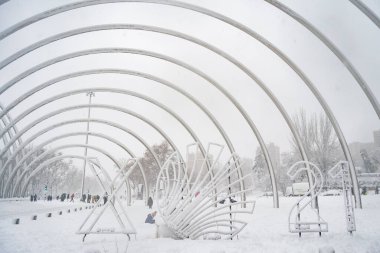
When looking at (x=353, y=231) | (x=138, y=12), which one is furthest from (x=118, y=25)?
(x=353, y=231)

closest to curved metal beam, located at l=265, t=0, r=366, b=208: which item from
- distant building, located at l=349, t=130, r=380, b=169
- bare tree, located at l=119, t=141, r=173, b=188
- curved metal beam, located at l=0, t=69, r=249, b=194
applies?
curved metal beam, located at l=0, t=69, r=249, b=194

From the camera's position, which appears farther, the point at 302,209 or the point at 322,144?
the point at 322,144

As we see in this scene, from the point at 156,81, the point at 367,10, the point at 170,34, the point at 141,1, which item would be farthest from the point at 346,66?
the point at 156,81

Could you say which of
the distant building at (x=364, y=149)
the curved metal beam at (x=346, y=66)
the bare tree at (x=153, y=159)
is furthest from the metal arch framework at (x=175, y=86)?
the bare tree at (x=153, y=159)

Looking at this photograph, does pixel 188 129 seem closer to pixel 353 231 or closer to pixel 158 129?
pixel 158 129

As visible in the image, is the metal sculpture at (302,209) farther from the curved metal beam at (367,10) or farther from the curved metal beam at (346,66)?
the curved metal beam at (367,10)

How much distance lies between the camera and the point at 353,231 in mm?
8484

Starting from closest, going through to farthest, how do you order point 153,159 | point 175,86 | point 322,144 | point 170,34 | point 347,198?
point 347,198 → point 170,34 → point 175,86 → point 322,144 → point 153,159

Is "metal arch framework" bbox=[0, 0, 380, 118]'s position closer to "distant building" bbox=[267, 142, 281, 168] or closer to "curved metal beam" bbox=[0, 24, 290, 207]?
"curved metal beam" bbox=[0, 24, 290, 207]

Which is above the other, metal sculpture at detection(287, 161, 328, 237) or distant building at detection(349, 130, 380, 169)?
distant building at detection(349, 130, 380, 169)

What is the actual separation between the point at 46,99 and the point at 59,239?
44.3 ft

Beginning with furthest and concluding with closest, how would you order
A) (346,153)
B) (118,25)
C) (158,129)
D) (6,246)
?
1. (158,129)
2. (346,153)
3. (118,25)
4. (6,246)

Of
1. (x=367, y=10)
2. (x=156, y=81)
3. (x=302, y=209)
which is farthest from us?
(x=156, y=81)

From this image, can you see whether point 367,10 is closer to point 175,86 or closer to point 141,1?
point 141,1
